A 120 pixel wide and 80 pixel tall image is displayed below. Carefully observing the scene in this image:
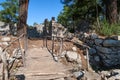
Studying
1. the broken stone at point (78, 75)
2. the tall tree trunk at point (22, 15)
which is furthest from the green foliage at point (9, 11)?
the broken stone at point (78, 75)

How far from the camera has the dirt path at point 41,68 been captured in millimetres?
9734

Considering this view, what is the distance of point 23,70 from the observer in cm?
1033

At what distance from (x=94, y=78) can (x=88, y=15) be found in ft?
59.6

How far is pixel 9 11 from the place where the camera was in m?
49.5

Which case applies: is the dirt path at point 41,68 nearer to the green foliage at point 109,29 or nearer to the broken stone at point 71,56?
the broken stone at point 71,56

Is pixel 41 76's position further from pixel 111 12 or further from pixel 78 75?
pixel 111 12

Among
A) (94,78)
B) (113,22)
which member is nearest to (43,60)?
(94,78)

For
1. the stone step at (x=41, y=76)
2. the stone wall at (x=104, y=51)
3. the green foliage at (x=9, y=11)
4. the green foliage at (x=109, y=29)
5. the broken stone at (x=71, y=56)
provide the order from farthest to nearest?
1. the green foliage at (x=9, y=11)
2. the green foliage at (x=109, y=29)
3. the stone wall at (x=104, y=51)
4. the broken stone at (x=71, y=56)
5. the stone step at (x=41, y=76)

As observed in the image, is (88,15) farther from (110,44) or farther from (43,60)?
(43,60)

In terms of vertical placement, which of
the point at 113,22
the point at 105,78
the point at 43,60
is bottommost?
the point at 105,78

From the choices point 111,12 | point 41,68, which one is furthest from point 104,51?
point 41,68

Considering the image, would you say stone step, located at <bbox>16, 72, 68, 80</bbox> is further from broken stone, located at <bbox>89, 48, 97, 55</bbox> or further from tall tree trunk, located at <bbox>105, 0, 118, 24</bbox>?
tall tree trunk, located at <bbox>105, 0, 118, 24</bbox>

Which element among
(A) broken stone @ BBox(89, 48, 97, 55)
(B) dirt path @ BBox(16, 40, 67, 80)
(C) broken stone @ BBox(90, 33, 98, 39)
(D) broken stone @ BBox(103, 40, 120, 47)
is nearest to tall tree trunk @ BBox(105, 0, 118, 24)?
(C) broken stone @ BBox(90, 33, 98, 39)

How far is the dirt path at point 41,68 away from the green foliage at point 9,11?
37.6m
